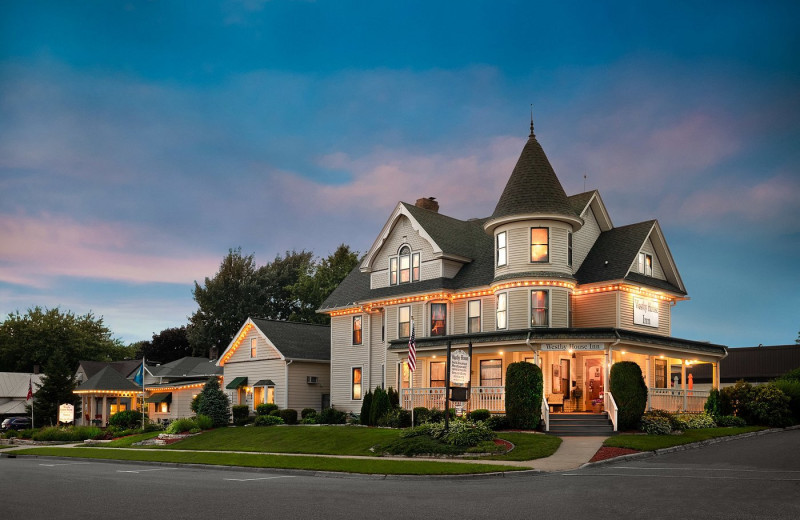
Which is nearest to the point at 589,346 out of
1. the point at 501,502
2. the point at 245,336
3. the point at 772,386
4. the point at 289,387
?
the point at 772,386

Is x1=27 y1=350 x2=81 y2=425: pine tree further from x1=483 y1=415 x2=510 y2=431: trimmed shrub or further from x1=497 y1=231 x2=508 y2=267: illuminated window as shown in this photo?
x1=483 y1=415 x2=510 y2=431: trimmed shrub

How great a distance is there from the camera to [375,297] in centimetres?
4169

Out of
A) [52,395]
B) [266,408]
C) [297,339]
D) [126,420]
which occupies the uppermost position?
[297,339]

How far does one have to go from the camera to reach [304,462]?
78.9ft

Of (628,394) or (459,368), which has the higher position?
(459,368)

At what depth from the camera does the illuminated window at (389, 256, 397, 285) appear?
41969 mm

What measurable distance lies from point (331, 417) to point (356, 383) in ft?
8.68

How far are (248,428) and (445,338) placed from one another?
1220 centimetres

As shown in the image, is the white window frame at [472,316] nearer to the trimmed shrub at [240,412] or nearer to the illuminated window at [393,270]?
the illuminated window at [393,270]

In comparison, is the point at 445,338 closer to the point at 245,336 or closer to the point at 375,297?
the point at 375,297

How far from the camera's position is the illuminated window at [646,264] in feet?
121

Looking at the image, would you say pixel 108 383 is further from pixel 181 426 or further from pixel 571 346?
pixel 571 346

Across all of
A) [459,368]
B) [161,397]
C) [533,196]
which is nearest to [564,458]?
[459,368]

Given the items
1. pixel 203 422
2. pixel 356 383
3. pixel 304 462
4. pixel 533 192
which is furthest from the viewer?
pixel 356 383
